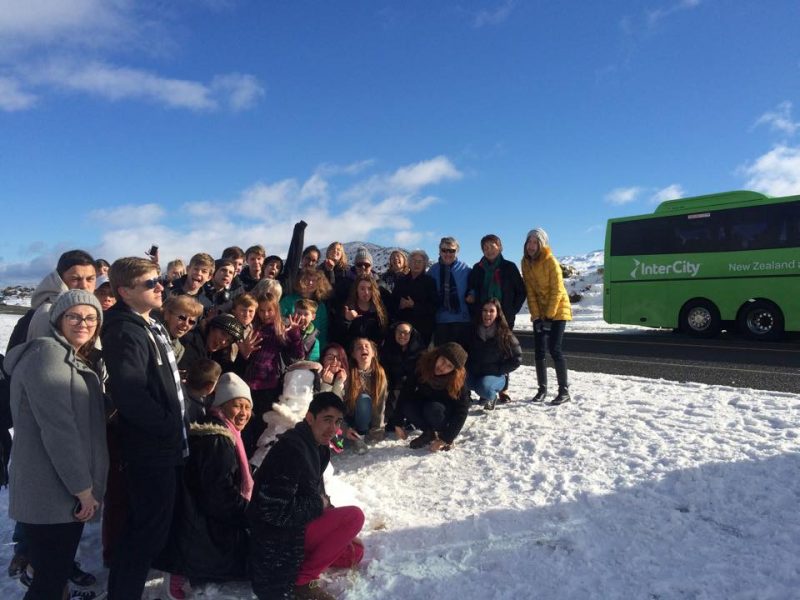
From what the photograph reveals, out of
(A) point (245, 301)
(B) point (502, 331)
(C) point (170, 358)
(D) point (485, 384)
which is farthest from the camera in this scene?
(D) point (485, 384)

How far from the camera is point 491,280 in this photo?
234 inches

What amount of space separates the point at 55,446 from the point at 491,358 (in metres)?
4.25

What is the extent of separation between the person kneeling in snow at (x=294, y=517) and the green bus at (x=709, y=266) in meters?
13.8

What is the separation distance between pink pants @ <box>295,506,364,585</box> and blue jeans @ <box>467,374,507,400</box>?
302cm

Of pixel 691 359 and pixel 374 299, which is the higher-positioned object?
pixel 374 299

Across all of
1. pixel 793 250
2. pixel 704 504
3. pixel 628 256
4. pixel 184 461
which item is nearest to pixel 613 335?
pixel 628 256

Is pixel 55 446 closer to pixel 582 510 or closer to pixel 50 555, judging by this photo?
pixel 50 555

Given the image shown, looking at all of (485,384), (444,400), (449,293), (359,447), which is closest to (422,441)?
(444,400)

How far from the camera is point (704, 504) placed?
3588 millimetres

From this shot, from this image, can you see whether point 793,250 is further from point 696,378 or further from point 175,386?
point 175,386

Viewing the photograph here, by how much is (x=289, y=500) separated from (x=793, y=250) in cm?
1411

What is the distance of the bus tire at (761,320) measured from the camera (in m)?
12.7

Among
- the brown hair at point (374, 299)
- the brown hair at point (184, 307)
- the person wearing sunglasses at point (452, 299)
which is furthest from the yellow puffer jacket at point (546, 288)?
the brown hair at point (184, 307)

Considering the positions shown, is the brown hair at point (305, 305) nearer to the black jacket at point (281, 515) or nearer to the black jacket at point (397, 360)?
the black jacket at point (397, 360)
